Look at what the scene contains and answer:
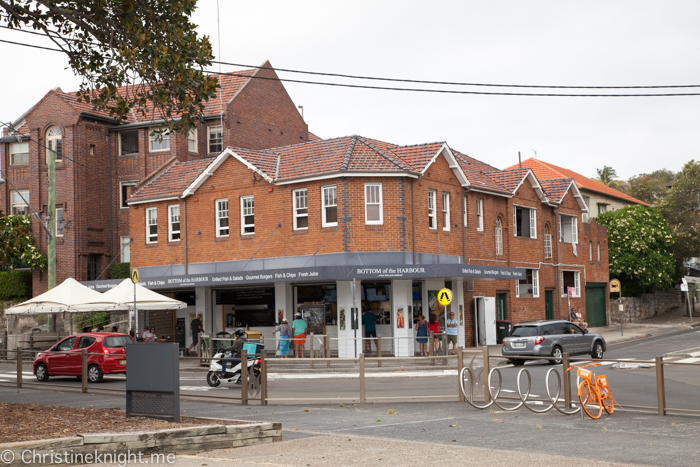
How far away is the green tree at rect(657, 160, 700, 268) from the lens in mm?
61156

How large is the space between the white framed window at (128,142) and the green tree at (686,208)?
38500 mm

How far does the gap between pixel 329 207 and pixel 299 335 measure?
18.3 feet

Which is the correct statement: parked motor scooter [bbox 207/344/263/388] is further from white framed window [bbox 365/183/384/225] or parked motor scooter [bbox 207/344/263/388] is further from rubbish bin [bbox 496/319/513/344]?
rubbish bin [bbox 496/319/513/344]

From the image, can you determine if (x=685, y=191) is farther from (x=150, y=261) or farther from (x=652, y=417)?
(x=652, y=417)

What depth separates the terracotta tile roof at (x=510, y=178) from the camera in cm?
4112

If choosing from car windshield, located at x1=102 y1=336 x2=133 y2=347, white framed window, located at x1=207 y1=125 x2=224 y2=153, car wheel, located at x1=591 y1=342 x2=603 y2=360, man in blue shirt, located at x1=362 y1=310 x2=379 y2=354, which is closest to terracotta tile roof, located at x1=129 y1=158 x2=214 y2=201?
white framed window, located at x1=207 y1=125 x2=224 y2=153

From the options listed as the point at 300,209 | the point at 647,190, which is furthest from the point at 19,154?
the point at 647,190

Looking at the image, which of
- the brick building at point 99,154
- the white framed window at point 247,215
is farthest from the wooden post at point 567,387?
the brick building at point 99,154

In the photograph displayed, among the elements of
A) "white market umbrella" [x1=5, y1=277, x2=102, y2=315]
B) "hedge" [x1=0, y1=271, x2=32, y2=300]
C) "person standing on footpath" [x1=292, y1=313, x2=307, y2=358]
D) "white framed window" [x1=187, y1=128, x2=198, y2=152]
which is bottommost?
"person standing on footpath" [x1=292, y1=313, x2=307, y2=358]

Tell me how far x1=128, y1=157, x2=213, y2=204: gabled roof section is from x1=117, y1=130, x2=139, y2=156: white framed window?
516 centimetres

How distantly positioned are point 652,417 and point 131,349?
8.99 m

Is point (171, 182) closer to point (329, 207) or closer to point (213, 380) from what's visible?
point (329, 207)

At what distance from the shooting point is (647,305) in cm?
5794

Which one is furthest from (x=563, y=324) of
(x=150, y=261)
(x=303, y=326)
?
(x=150, y=261)
